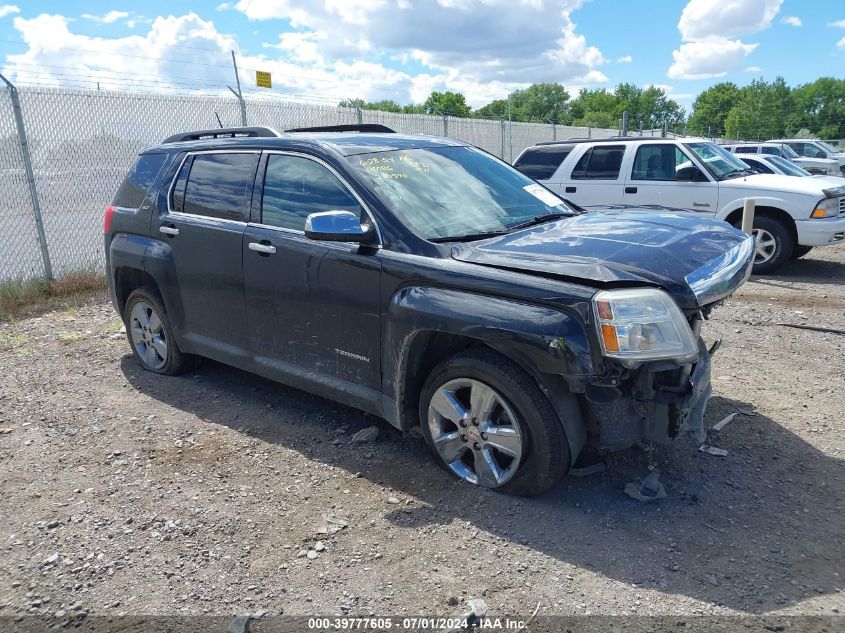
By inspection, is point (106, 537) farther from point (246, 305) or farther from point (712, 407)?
point (712, 407)

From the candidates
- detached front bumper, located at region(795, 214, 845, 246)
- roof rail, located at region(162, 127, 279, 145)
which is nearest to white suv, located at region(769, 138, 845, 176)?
detached front bumper, located at region(795, 214, 845, 246)

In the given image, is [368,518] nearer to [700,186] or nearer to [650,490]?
[650,490]

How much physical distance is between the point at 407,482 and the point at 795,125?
80.6 m

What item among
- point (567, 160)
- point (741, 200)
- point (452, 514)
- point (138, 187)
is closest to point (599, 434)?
point (452, 514)

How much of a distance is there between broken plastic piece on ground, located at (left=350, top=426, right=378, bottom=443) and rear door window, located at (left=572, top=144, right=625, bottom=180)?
6.86 meters

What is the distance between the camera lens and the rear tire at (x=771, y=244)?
9.00 meters

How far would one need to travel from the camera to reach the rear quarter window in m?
5.26

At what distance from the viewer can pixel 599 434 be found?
3.29 m

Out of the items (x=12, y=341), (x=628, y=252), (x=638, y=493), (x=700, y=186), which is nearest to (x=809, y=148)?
(x=700, y=186)

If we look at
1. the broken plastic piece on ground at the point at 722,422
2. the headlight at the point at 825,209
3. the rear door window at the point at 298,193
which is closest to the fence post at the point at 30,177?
the rear door window at the point at 298,193

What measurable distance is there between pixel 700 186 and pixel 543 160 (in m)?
2.39

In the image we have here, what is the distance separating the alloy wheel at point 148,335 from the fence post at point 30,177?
374 centimetres

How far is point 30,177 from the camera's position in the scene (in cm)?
824

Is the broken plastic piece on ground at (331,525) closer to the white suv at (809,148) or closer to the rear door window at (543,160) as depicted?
the rear door window at (543,160)
